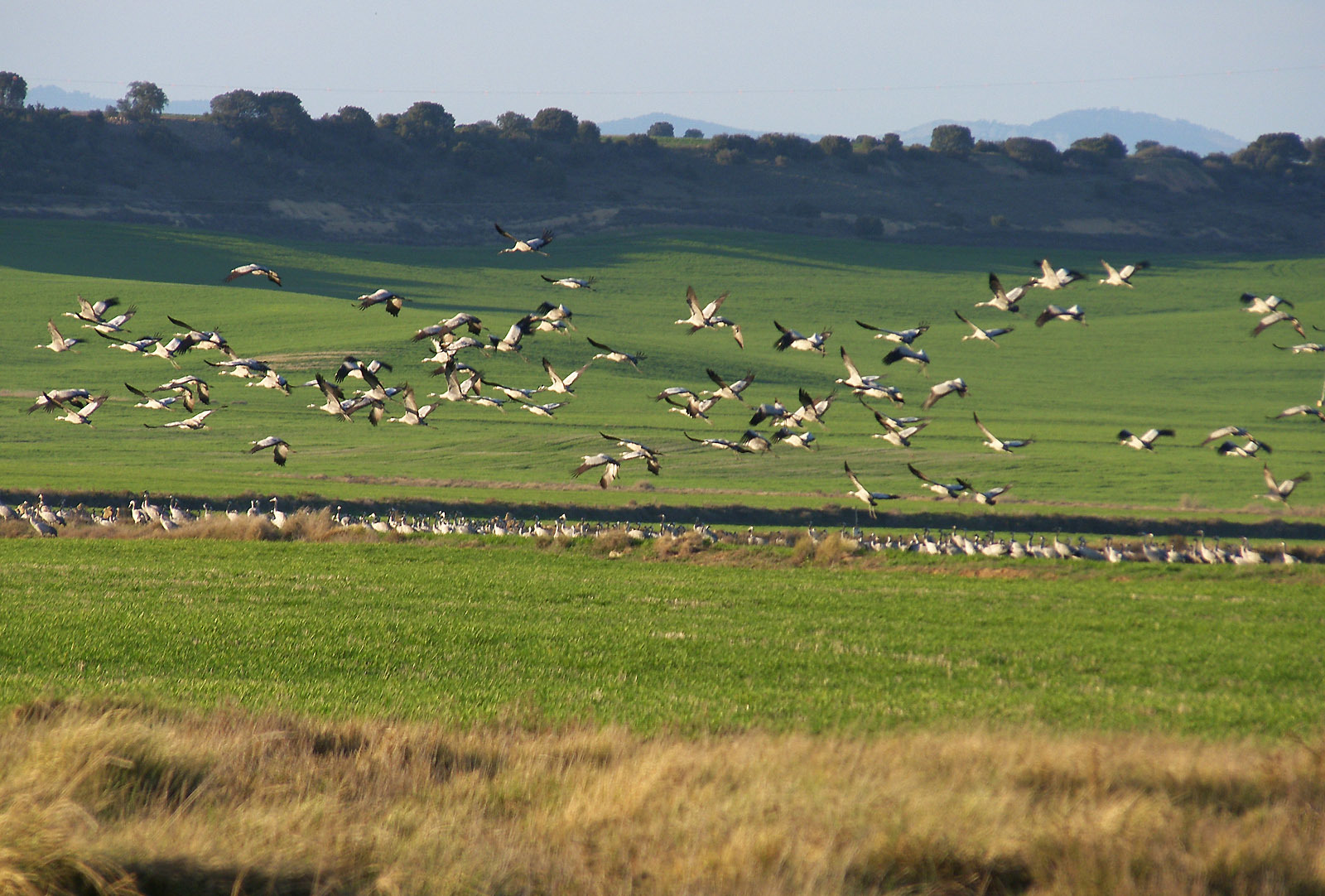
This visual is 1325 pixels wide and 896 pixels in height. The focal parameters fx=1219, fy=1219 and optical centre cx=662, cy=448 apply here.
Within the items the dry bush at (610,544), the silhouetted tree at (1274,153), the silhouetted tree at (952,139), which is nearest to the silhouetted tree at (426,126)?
the silhouetted tree at (952,139)

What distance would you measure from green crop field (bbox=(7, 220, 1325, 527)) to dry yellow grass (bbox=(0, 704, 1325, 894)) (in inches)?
1702

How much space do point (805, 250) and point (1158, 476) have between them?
7423 cm

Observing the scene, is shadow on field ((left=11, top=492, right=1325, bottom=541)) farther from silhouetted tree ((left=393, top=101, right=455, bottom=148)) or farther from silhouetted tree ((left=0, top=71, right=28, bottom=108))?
silhouetted tree ((left=0, top=71, right=28, bottom=108))

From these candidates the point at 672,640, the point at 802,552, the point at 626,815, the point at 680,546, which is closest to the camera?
the point at 626,815

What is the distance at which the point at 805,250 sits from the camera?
135375mm

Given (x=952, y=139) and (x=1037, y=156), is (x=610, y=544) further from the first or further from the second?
(x=952, y=139)

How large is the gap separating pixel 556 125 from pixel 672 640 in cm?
14160

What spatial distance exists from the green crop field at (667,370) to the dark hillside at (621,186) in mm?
6108

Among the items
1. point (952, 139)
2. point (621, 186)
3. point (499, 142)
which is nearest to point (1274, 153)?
point (952, 139)

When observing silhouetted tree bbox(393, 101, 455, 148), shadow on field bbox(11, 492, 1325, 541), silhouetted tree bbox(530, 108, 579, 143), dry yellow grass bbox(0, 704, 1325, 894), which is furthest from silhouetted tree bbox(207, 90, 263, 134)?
dry yellow grass bbox(0, 704, 1325, 894)

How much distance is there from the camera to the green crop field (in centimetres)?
6178

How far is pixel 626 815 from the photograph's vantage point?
1019 centimetres

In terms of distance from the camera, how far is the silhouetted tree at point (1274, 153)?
5920 inches

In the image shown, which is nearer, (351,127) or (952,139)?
(351,127)
